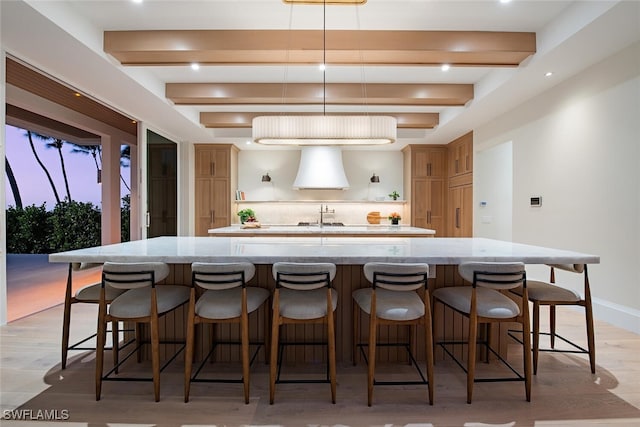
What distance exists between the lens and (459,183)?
6.57 metres

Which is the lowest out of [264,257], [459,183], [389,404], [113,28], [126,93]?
[389,404]

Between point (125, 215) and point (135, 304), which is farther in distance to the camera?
point (125, 215)

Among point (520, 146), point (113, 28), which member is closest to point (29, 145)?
point (113, 28)

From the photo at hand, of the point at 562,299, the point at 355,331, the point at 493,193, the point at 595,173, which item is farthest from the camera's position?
the point at 493,193

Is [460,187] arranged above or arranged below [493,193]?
above

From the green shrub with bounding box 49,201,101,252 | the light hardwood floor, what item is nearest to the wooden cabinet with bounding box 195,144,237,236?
the green shrub with bounding box 49,201,101,252

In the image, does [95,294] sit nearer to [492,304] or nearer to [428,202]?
[492,304]

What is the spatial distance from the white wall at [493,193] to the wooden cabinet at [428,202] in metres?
1.14

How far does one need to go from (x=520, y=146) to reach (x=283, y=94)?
3330mm

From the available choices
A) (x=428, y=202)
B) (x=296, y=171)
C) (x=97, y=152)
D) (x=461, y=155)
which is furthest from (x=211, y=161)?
(x=461, y=155)

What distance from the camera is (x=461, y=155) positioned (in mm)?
6445

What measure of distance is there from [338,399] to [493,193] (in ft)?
17.3

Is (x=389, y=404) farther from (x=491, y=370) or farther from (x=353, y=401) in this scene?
(x=491, y=370)

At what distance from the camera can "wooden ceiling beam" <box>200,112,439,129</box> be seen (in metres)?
5.65
